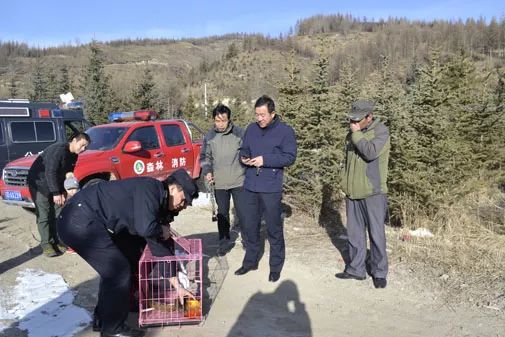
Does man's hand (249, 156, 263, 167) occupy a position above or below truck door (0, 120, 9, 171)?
above

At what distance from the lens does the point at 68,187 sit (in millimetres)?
5668

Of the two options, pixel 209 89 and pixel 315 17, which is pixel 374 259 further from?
pixel 315 17

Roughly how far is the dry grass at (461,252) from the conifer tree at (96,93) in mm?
23154

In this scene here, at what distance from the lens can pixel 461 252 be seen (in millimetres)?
5520

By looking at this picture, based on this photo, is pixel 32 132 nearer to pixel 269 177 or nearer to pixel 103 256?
pixel 269 177

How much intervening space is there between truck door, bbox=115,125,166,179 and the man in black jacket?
221 cm

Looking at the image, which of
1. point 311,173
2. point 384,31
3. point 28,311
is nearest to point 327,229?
point 311,173

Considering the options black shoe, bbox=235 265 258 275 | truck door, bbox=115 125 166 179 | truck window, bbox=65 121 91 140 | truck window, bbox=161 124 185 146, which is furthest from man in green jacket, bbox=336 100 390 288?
truck window, bbox=65 121 91 140

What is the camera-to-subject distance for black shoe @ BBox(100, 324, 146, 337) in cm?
366

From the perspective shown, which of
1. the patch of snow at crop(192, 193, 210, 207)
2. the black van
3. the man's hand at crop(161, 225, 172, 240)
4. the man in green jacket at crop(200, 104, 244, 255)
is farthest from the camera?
the black van

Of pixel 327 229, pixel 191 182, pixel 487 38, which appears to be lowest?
pixel 327 229

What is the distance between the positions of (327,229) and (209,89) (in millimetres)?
56049

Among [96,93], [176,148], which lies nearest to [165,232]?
[176,148]

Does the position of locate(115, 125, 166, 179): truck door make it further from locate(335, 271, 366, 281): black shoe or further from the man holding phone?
locate(335, 271, 366, 281): black shoe
